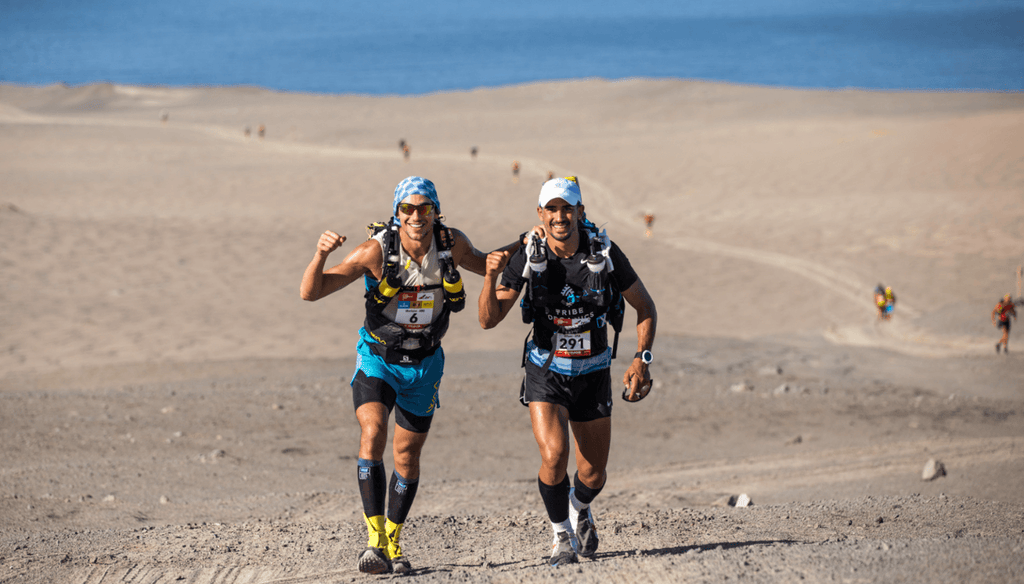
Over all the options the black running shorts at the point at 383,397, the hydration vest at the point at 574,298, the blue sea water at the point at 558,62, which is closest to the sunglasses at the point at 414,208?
the hydration vest at the point at 574,298

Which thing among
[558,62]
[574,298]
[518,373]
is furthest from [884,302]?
[558,62]

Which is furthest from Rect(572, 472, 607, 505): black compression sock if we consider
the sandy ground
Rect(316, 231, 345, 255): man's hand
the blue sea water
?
the blue sea water

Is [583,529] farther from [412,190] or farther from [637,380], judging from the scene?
[412,190]

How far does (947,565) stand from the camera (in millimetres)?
4727

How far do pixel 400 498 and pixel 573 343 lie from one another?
4.63ft

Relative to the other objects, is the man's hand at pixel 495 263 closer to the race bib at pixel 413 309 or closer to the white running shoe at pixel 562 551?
the race bib at pixel 413 309

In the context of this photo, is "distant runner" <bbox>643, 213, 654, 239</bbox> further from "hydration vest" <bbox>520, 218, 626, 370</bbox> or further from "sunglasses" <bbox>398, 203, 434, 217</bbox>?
"sunglasses" <bbox>398, 203, 434, 217</bbox>

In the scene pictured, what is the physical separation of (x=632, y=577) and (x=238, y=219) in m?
22.9

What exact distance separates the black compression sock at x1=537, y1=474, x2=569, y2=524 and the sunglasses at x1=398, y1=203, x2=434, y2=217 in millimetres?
1733

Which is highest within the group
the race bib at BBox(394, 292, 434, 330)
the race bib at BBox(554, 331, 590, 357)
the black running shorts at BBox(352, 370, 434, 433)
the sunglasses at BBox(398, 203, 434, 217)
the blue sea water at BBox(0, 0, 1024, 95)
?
the blue sea water at BBox(0, 0, 1024, 95)

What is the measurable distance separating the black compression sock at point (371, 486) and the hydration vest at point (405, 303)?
2.06ft

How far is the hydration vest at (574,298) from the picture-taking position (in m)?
5.17

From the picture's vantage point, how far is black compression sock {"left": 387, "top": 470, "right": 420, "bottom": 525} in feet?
17.9

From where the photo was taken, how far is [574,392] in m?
5.35
